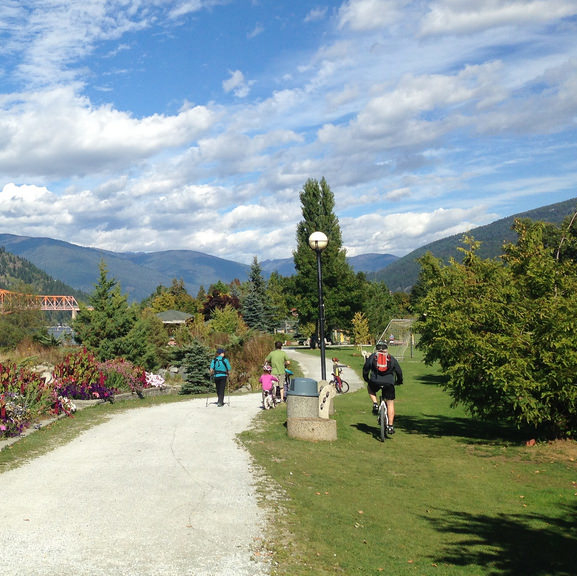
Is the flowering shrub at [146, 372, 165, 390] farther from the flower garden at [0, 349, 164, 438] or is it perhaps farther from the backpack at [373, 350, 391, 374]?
the backpack at [373, 350, 391, 374]

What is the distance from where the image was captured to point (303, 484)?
7.64m

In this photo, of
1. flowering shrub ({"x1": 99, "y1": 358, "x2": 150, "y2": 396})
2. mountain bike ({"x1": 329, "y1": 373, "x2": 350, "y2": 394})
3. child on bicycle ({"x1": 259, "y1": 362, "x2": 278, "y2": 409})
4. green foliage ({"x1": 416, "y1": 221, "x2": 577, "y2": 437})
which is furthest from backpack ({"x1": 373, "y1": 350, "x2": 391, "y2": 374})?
mountain bike ({"x1": 329, "y1": 373, "x2": 350, "y2": 394})

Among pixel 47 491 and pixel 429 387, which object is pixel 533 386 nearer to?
pixel 47 491

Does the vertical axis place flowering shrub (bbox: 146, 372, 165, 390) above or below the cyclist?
below

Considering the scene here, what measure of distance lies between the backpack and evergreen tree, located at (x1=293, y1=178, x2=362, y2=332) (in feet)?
122

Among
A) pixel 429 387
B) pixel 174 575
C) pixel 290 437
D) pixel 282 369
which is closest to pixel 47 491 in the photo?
pixel 174 575

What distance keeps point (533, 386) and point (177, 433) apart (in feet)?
21.7

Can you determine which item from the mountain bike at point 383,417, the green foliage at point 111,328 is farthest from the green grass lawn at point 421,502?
the green foliage at point 111,328

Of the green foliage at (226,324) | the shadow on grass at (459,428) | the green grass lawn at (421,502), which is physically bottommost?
the shadow on grass at (459,428)

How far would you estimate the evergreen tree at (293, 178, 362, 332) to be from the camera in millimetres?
49562

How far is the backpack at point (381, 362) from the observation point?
35.5 feet

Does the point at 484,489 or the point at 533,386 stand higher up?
the point at 533,386

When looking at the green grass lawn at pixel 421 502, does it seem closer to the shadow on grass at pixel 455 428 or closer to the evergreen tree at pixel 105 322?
the shadow on grass at pixel 455 428

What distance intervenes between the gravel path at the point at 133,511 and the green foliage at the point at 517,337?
426 cm
